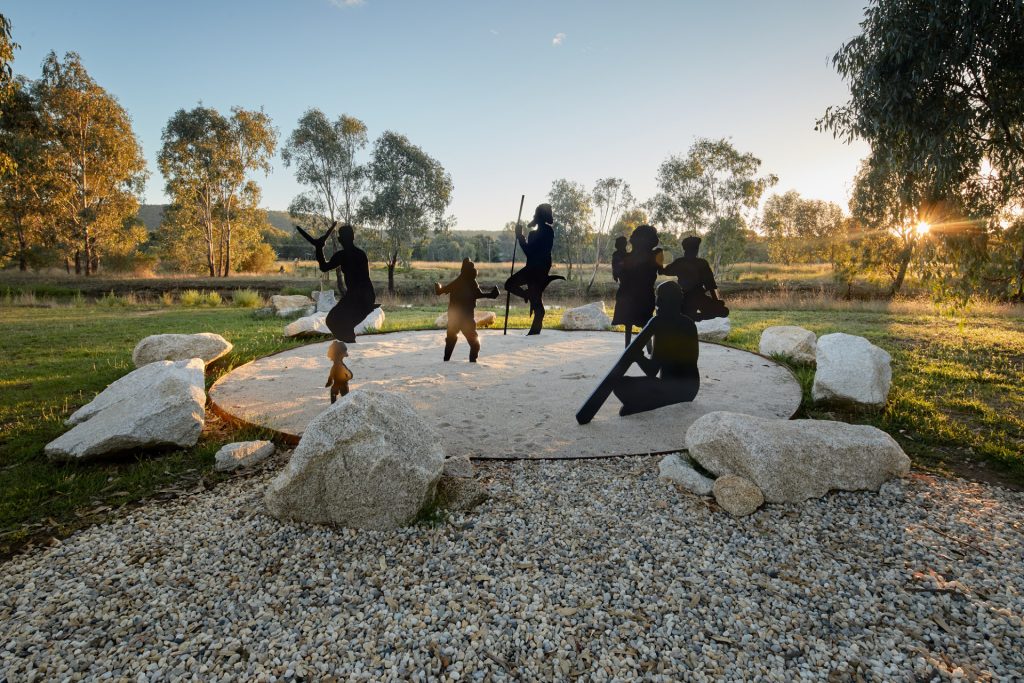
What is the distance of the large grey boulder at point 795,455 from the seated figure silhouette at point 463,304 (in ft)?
15.4

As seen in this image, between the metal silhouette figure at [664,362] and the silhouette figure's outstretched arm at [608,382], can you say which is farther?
the metal silhouette figure at [664,362]

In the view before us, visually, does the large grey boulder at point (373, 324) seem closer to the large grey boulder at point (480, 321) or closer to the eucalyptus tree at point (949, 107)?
the large grey boulder at point (480, 321)

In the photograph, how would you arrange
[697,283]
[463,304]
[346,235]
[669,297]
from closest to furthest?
[669,297] → [346,235] → [463,304] → [697,283]

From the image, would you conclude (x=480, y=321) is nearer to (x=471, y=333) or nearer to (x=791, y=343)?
(x=471, y=333)

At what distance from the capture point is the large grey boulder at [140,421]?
4371 mm

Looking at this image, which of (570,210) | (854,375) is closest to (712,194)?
(570,210)

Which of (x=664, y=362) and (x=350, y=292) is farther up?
(x=350, y=292)

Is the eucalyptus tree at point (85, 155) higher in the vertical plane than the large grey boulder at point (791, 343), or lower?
higher

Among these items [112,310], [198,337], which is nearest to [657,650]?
[198,337]

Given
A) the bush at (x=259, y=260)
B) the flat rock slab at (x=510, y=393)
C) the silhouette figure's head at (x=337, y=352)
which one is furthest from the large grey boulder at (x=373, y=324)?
the bush at (x=259, y=260)

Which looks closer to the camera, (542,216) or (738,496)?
(738,496)

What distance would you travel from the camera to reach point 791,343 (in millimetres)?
8547

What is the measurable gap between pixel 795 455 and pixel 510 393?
354 cm

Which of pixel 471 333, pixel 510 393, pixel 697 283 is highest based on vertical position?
pixel 697 283
